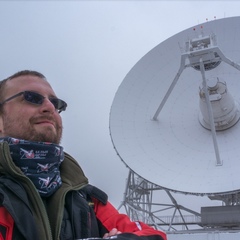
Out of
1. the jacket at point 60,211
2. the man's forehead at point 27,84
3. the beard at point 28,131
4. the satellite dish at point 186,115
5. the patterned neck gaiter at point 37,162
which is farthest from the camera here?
the satellite dish at point 186,115

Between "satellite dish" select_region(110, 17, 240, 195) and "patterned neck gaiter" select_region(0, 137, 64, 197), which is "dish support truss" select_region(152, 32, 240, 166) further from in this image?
"patterned neck gaiter" select_region(0, 137, 64, 197)

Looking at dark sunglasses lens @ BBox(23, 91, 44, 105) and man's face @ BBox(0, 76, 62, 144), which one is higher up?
dark sunglasses lens @ BBox(23, 91, 44, 105)

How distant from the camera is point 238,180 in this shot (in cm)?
1580

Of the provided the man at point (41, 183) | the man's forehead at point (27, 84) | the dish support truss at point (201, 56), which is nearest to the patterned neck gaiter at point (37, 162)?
the man at point (41, 183)

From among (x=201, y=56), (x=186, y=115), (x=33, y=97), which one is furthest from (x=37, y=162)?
(x=186, y=115)

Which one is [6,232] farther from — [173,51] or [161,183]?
[173,51]

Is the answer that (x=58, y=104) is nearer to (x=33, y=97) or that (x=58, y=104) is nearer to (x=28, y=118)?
(x=33, y=97)

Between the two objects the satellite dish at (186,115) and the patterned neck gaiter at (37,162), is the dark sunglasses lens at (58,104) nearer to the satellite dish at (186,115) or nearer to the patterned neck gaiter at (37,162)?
the patterned neck gaiter at (37,162)

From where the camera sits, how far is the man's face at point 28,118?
2432 mm

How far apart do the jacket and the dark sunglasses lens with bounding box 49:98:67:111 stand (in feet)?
1.24

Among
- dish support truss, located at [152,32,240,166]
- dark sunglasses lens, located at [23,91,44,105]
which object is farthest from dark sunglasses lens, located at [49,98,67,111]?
dish support truss, located at [152,32,240,166]

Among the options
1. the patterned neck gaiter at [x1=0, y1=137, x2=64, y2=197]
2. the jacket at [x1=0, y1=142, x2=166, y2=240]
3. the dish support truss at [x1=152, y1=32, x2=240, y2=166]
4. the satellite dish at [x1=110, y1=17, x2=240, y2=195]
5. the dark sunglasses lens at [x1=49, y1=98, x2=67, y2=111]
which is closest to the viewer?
the jacket at [x1=0, y1=142, x2=166, y2=240]

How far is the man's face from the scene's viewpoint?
2.43m

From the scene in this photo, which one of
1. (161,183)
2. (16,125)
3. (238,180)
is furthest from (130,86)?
(16,125)
